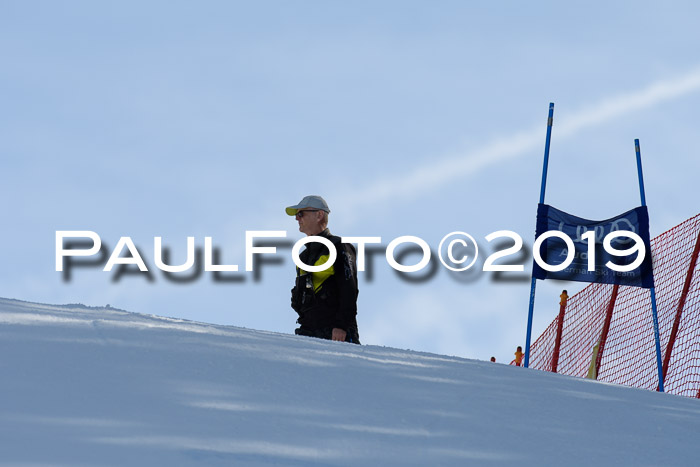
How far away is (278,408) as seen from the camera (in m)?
2.52

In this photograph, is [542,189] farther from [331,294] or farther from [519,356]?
[331,294]

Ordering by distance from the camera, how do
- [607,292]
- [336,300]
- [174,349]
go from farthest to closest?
[607,292] < [336,300] < [174,349]

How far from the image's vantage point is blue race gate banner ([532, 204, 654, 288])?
8117 millimetres

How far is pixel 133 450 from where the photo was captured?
6.77 ft

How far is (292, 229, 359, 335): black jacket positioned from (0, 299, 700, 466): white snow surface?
165cm

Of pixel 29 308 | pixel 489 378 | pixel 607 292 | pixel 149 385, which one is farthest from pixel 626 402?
pixel 607 292

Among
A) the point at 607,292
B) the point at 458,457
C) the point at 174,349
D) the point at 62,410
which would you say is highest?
the point at 607,292

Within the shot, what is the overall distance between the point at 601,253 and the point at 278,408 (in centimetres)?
613

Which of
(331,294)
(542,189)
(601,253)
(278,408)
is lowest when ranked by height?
(278,408)

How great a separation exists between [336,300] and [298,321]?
0.28 meters

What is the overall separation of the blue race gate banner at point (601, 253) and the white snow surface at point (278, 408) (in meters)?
4.58

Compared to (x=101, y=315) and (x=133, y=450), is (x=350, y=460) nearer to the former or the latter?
(x=133, y=450)

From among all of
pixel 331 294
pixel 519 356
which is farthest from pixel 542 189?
pixel 331 294

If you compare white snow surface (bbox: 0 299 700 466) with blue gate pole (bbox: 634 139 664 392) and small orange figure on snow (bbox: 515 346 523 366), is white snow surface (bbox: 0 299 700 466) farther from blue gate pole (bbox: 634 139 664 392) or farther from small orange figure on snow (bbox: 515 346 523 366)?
small orange figure on snow (bbox: 515 346 523 366)
